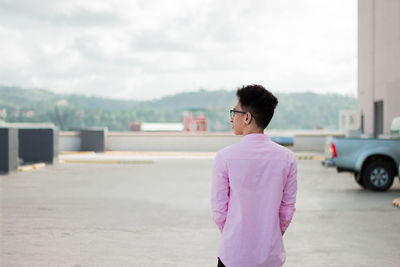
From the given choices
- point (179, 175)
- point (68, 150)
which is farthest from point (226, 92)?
point (179, 175)

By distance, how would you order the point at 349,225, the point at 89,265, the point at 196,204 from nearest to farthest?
the point at 89,265 → the point at 349,225 → the point at 196,204

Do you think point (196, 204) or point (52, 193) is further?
point (52, 193)

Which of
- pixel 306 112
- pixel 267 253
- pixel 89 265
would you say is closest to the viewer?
pixel 267 253

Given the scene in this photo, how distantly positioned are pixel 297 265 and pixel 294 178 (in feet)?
13.0

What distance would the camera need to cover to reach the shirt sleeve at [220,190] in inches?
137

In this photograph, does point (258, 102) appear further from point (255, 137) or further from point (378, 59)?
point (378, 59)

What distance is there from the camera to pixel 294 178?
11.9ft

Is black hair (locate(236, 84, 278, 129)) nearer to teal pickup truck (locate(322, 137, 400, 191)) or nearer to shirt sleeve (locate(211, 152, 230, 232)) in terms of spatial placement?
shirt sleeve (locate(211, 152, 230, 232))

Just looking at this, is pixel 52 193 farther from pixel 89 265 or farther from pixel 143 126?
pixel 143 126

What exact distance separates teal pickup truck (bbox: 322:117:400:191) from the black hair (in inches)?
508

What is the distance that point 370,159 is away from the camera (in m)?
16.2

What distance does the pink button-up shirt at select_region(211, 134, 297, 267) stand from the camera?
3459 millimetres

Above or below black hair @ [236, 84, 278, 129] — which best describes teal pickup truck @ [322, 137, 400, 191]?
below

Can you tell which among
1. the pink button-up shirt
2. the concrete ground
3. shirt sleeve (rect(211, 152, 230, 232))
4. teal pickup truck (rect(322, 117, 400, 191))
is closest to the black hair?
the pink button-up shirt
